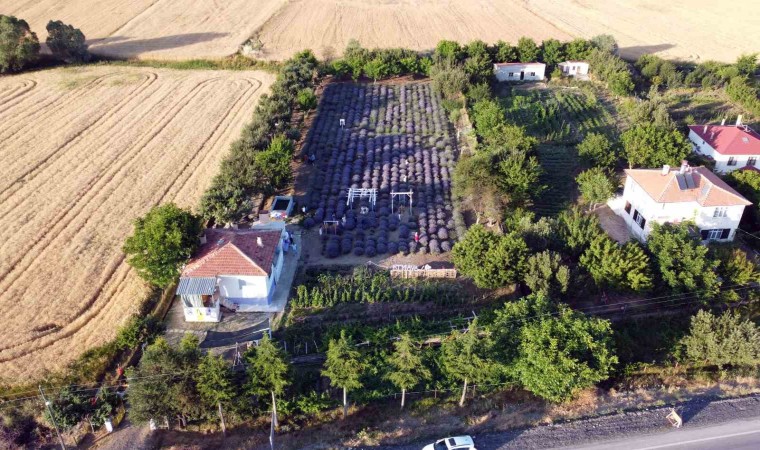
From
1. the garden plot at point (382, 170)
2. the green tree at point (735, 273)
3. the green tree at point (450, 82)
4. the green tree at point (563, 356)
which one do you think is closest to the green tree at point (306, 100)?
the garden plot at point (382, 170)

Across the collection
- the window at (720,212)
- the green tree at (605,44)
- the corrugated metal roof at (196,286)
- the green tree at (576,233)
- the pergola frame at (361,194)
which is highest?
the green tree at (605,44)

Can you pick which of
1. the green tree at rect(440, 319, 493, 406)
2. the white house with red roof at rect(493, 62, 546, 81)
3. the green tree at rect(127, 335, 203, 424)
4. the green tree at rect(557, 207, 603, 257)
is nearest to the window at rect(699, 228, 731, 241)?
the green tree at rect(557, 207, 603, 257)

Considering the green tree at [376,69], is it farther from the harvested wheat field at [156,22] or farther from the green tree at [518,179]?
the green tree at [518,179]

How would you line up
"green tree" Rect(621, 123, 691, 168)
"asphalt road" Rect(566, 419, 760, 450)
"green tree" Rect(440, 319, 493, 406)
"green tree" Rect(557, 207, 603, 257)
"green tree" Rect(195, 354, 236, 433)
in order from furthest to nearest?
"green tree" Rect(621, 123, 691, 168) → "green tree" Rect(557, 207, 603, 257) → "green tree" Rect(440, 319, 493, 406) → "asphalt road" Rect(566, 419, 760, 450) → "green tree" Rect(195, 354, 236, 433)

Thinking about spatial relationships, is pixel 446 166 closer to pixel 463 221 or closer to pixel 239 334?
pixel 463 221

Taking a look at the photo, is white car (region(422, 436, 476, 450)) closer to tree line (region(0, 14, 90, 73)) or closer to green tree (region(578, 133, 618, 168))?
green tree (region(578, 133, 618, 168))

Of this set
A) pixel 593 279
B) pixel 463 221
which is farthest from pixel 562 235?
pixel 463 221
